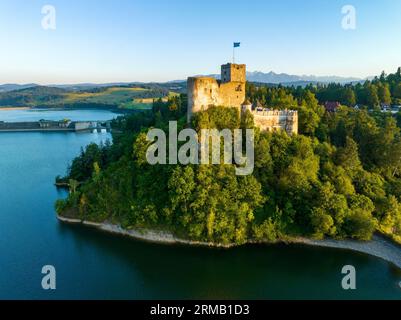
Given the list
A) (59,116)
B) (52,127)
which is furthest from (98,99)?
(52,127)

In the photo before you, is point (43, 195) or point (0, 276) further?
point (43, 195)

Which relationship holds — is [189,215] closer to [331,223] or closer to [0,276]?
[331,223]

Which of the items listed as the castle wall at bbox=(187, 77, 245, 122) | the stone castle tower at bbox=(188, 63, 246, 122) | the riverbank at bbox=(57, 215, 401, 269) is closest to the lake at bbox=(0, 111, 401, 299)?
the riverbank at bbox=(57, 215, 401, 269)

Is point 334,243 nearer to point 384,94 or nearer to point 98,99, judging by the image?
point 384,94

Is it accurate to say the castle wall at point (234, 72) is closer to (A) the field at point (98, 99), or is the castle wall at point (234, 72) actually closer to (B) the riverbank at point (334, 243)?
(B) the riverbank at point (334, 243)

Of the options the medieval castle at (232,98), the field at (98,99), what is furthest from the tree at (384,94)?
the field at (98,99)

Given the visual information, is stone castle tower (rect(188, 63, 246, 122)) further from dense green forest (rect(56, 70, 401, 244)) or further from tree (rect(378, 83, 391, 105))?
tree (rect(378, 83, 391, 105))
